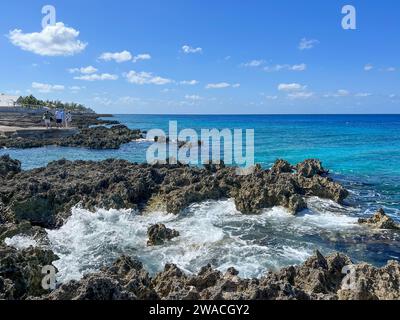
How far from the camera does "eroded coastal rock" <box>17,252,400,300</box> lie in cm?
884

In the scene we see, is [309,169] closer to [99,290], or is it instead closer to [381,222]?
[381,222]

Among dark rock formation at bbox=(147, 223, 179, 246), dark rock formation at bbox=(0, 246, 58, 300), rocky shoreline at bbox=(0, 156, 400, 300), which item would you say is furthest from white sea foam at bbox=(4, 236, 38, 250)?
dark rock formation at bbox=(147, 223, 179, 246)

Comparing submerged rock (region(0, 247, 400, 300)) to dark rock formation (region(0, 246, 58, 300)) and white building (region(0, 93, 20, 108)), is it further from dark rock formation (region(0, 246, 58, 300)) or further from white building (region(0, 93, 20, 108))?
white building (region(0, 93, 20, 108))

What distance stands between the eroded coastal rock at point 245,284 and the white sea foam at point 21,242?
6.37m

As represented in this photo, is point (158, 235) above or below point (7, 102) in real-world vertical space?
below

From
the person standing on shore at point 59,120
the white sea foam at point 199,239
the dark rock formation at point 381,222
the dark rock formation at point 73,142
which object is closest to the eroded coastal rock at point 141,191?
the white sea foam at point 199,239

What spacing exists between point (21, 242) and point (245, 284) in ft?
37.3

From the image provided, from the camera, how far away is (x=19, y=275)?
11.3m

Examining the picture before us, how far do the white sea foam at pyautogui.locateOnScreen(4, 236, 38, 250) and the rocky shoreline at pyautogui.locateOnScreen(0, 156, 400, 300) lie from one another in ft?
0.81

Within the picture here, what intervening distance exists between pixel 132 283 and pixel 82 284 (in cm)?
165

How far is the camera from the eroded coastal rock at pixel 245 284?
348 inches

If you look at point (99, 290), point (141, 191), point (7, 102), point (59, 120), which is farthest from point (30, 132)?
point (7, 102)

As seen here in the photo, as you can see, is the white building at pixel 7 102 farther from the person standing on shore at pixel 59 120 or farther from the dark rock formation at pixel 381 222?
the dark rock formation at pixel 381 222
